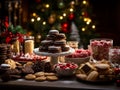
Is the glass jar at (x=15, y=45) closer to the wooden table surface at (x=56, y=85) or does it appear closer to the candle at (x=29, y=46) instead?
the candle at (x=29, y=46)

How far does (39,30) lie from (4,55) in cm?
241

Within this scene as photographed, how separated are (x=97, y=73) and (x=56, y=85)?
296 millimetres

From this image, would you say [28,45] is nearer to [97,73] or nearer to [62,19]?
[97,73]

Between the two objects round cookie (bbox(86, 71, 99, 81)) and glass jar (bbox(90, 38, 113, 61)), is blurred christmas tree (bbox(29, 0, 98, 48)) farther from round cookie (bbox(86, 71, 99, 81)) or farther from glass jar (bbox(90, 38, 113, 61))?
round cookie (bbox(86, 71, 99, 81))

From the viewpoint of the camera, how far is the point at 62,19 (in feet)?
16.1

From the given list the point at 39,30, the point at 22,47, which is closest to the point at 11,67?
the point at 22,47

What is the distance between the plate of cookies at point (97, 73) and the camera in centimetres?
A: 205

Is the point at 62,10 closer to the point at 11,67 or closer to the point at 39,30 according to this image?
the point at 39,30

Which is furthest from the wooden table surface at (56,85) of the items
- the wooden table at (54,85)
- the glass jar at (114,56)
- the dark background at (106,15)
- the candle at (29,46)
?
the dark background at (106,15)

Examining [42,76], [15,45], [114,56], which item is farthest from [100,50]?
[15,45]

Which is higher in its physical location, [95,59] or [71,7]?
[71,7]

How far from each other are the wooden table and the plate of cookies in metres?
0.03

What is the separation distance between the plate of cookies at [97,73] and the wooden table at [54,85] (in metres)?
0.03

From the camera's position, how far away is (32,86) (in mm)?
2055
